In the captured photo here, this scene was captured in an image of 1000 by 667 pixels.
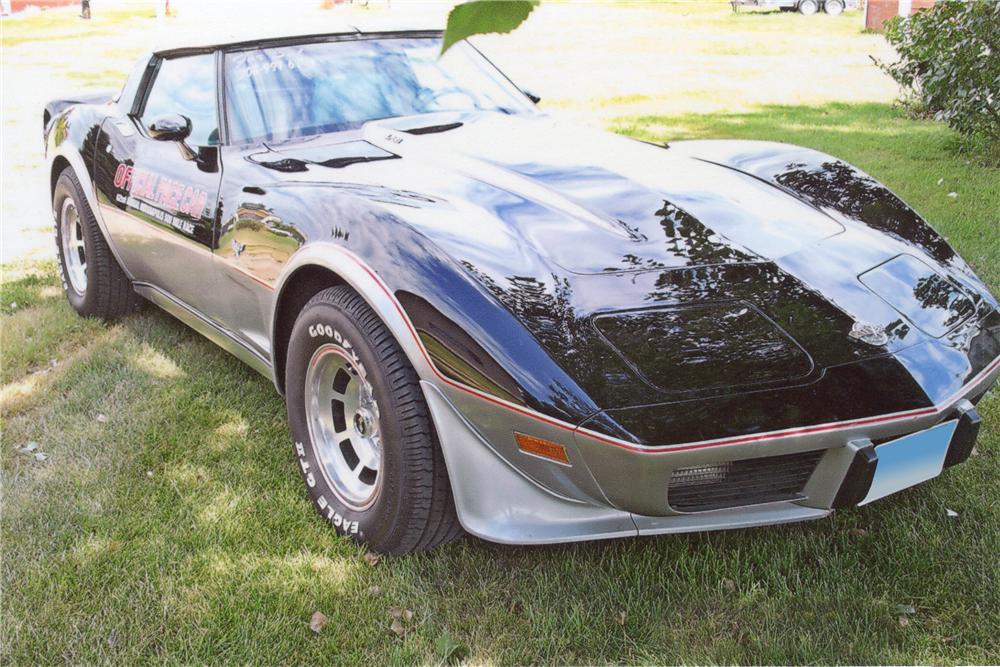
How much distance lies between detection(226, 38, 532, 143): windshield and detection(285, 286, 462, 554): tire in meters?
1.06

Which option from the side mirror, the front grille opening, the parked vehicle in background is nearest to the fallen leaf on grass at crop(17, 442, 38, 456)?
the side mirror

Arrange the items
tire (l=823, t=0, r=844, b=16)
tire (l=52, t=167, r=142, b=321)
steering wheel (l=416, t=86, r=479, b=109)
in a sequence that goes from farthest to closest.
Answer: tire (l=823, t=0, r=844, b=16) < tire (l=52, t=167, r=142, b=321) < steering wheel (l=416, t=86, r=479, b=109)

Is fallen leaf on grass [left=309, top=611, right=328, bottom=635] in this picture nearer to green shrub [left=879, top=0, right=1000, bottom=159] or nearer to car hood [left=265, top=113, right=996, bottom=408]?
car hood [left=265, top=113, right=996, bottom=408]

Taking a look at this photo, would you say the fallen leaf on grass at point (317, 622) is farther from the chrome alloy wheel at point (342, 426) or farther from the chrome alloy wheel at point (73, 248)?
the chrome alloy wheel at point (73, 248)

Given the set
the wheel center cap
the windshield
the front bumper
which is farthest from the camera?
the windshield

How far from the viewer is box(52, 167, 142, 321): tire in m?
4.22

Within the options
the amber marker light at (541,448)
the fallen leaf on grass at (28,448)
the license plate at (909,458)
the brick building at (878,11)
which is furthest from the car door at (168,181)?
the brick building at (878,11)

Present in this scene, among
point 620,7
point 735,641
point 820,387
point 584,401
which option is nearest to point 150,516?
point 584,401

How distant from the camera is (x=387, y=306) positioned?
2.29 meters

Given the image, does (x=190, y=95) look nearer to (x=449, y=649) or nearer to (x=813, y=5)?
(x=449, y=649)

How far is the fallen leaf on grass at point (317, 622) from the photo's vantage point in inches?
89.0

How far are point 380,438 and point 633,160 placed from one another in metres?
1.33

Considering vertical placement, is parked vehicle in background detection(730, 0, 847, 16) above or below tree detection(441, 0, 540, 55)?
below

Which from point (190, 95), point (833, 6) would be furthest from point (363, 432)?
point (833, 6)
